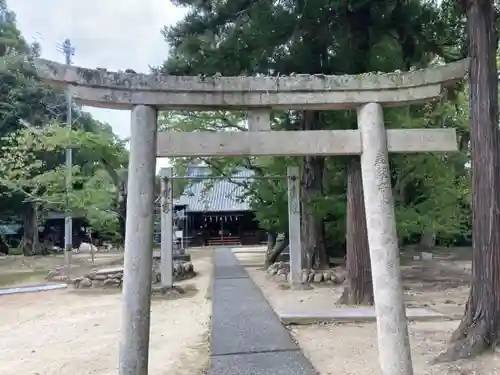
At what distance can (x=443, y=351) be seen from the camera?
20.0ft

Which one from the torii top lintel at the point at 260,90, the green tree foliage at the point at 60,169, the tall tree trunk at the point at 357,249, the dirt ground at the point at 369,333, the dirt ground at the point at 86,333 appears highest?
the green tree foliage at the point at 60,169

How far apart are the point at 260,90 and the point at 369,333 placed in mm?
4591

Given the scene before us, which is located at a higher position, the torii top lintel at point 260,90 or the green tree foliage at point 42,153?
the green tree foliage at point 42,153

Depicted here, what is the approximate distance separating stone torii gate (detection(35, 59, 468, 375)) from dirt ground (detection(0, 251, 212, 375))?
204 centimetres

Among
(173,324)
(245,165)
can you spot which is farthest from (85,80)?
(245,165)

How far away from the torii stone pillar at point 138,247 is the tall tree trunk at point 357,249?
639 cm

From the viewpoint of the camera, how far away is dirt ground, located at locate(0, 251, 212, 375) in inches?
245

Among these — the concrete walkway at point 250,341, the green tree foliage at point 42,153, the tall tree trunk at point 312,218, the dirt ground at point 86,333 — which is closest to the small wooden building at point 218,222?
the green tree foliage at point 42,153

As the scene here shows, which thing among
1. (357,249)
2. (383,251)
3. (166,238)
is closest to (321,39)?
(357,249)

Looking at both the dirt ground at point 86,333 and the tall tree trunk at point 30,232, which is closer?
the dirt ground at point 86,333

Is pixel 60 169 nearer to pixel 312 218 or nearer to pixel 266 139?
pixel 312 218

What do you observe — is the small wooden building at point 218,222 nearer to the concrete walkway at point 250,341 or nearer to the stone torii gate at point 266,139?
the concrete walkway at point 250,341

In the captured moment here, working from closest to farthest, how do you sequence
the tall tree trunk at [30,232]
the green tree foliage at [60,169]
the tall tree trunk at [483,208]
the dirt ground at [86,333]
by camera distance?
the tall tree trunk at [483,208] < the dirt ground at [86,333] < the green tree foliage at [60,169] < the tall tree trunk at [30,232]

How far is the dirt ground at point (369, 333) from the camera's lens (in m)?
5.56
